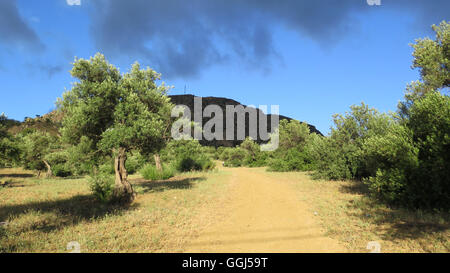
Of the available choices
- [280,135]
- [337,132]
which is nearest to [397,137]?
[337,132]

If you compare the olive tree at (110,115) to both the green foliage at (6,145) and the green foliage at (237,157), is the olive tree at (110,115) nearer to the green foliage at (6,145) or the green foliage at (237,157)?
the green foliage at (6,145)

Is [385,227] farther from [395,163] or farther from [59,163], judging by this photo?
[59,163]

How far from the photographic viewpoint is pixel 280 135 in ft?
172

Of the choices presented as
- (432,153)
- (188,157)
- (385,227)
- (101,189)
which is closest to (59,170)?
(188,157)

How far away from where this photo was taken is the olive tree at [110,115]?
10.9 metres

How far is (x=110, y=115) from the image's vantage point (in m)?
12.1

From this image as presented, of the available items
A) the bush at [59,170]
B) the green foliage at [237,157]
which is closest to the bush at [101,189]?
the bush at [59,170]

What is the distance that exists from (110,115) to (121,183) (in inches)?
149

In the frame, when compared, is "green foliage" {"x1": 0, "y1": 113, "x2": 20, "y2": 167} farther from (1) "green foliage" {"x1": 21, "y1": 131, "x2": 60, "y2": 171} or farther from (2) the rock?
(2) the rock

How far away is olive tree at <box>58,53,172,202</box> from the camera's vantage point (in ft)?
35.7

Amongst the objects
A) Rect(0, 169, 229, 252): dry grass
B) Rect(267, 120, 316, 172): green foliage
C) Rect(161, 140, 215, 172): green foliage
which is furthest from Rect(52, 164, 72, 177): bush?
Rect(267, 120, 316, 172): green foliage
